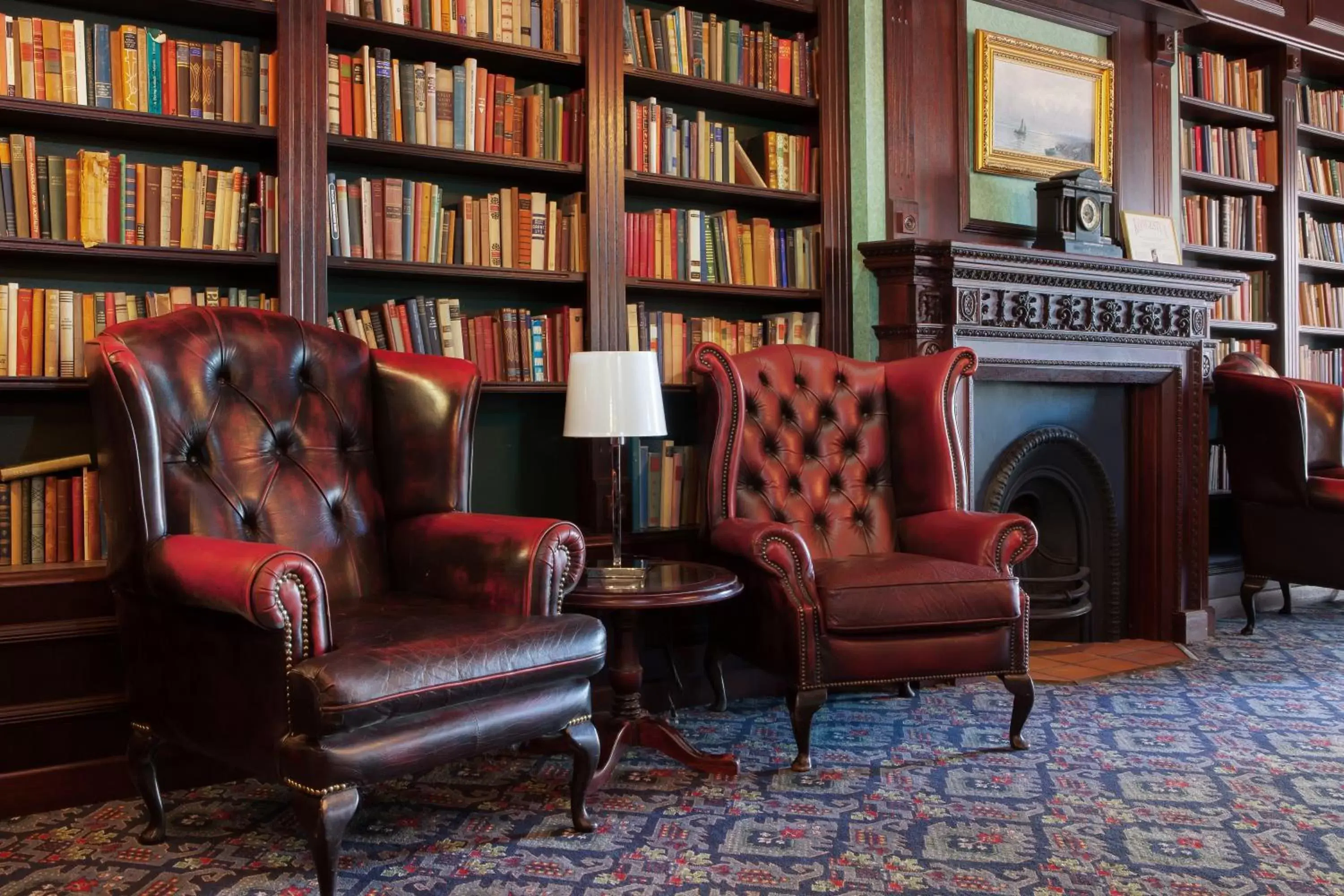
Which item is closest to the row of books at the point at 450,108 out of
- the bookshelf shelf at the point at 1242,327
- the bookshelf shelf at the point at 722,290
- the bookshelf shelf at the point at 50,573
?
the bookshelf shelf at the point at 722,290

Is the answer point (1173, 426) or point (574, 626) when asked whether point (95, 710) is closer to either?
point (574, 626)

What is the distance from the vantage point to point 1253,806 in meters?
2.58

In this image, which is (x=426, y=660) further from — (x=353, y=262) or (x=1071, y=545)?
(x=1071, y=545)

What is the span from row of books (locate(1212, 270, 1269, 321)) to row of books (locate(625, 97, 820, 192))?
8.36 ft

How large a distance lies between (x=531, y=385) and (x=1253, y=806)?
2.18 metres

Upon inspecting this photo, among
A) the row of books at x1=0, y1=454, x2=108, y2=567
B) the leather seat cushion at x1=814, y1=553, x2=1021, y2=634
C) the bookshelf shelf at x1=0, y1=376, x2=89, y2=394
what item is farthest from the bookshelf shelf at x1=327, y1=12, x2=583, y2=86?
the leather seat cushion at x1=814, y1=553, x2=1021, y2=634

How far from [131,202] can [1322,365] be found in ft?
17.9

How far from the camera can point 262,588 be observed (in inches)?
77.9

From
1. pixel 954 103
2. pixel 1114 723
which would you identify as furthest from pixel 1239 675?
pixel 954 103

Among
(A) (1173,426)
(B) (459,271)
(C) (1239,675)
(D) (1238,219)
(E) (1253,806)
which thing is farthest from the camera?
(D) (1238,219)

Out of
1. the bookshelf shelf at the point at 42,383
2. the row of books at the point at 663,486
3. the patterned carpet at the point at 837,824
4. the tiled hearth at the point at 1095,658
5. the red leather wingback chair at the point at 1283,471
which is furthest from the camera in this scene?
the red leather wingback chair at the point at 1283,471

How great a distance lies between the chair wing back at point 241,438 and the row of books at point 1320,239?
483 cm

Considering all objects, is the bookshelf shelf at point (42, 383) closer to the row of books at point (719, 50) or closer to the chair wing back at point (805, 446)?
the chair wing back at point (805, 446)

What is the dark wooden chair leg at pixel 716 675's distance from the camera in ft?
11.2
